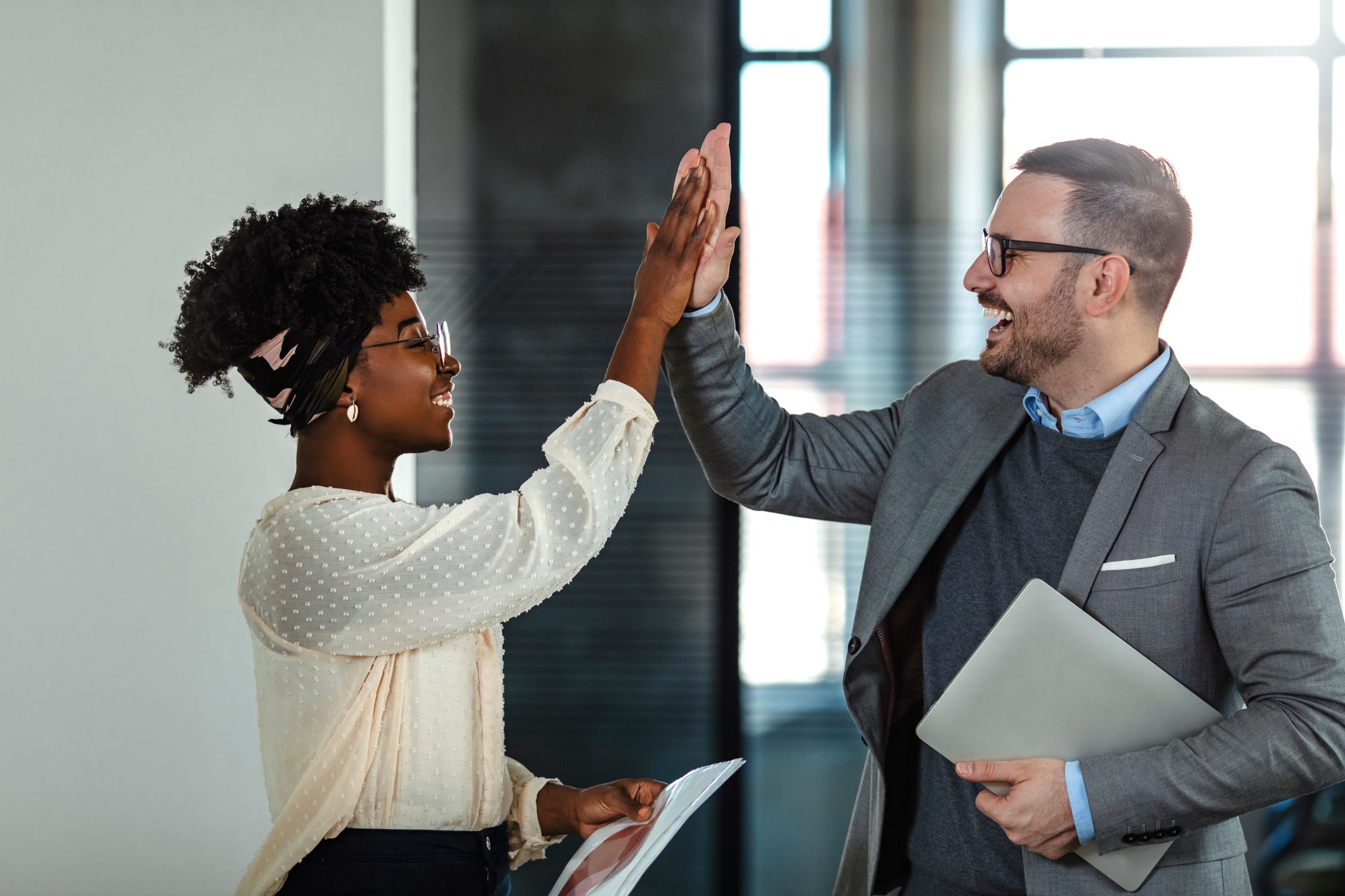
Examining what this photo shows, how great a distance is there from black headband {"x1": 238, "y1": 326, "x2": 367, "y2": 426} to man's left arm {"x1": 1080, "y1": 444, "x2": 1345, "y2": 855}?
1143 mm

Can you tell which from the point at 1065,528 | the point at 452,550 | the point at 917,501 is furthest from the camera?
the point at 917,501

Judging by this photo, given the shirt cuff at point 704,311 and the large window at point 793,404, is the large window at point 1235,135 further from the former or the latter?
the shirt cuff at point 704,311

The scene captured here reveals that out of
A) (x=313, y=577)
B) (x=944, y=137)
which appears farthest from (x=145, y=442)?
(x=944, y=137)

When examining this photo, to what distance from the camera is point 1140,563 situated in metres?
1.60

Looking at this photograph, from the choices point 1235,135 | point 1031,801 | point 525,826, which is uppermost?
point 1235,135

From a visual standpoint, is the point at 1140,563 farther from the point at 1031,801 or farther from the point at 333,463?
the point at 333,463

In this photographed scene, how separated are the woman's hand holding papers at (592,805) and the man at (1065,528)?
387 millimetres

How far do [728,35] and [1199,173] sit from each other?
132 cm

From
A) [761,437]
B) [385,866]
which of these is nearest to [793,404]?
[761,437]

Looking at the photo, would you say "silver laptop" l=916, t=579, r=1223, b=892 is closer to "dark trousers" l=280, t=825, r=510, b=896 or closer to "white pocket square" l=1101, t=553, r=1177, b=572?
"white pocket square" l=1101, t=553, r=1177, b=572

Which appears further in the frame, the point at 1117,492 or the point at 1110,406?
the point at 1110,406

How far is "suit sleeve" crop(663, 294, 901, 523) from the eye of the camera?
70.4 inches

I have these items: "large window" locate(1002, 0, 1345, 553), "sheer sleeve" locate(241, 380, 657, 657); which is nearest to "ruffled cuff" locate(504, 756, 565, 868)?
"sheer sleeve" locate(241, 380, 657, 657)

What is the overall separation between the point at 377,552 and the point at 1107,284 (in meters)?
1.18
